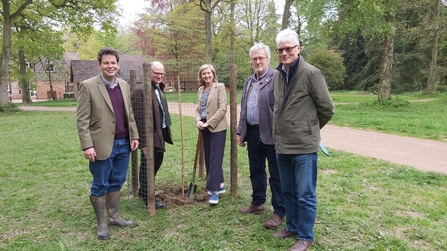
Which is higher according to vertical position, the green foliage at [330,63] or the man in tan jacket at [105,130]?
the green foliage at [330,63]

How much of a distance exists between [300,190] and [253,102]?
116 cm

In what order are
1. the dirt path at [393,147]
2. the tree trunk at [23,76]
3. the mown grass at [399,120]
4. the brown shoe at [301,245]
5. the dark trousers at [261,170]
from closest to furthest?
the brown shoe at [301,245]
the dark trousers at [261,170]
the dirt path at [393,147]
the mown grass at [399,120]
the tree trunk at [23,76]

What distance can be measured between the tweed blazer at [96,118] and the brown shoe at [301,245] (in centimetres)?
202

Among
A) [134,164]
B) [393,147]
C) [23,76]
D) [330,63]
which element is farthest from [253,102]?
[330,63]

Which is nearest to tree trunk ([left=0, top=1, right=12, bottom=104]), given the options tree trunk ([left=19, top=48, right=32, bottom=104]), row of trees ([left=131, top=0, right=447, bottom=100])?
tree trunk ([left=19, top=48, right=32, bottom=104])

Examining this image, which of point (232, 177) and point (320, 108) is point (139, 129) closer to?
point (232, 177)

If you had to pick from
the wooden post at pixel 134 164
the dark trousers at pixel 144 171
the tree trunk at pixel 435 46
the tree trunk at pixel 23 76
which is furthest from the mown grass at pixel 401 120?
the tree trunk at pixel 23 76

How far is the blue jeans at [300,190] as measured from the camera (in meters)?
2.90

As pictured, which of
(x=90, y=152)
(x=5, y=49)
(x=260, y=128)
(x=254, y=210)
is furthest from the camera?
(x=5, y=49)

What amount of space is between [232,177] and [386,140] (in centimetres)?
545

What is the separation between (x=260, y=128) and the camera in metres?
3.55

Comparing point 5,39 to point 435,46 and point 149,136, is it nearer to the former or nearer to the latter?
point 149,136

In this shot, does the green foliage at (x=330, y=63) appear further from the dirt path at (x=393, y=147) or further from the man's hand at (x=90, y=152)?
the man's hand at (x=90, y=152)

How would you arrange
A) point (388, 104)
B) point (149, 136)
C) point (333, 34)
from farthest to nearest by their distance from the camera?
point (333, 34), point (388, 104), point (149, 136)
